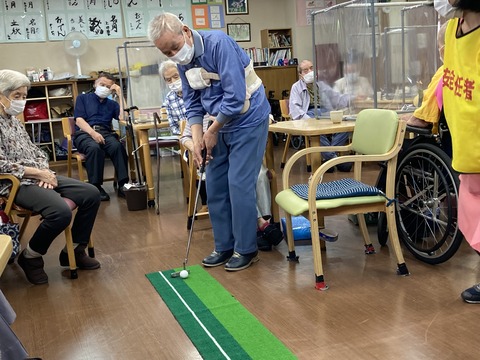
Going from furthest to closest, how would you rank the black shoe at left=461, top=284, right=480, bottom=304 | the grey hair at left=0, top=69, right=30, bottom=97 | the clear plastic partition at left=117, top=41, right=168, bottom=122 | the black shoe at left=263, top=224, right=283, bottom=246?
the clear plastic partition at left=117, top=41, right=168, bottom=122, the black shoe at left=263, top=224, right=283, bottom=246, the grey hair at left=0, top=69, right=30, bottom=97, the black shoe at left=461, top=284, right=480, bottom=304

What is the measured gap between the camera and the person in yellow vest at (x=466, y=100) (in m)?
1.84

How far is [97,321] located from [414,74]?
10.3 ft

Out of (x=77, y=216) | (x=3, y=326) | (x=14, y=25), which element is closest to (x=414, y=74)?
(x=77, y=216)

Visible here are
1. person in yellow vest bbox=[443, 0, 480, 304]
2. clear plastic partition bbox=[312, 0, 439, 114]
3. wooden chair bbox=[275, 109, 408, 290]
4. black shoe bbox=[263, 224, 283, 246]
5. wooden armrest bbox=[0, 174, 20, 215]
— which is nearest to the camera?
person in yellow vest bbox=[443, 0, 480, 304]

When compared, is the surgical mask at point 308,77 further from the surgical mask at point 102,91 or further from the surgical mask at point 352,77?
the surgical mask at point 102,91

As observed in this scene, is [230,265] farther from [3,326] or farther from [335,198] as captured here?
[3,326]

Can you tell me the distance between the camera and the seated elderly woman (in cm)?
289

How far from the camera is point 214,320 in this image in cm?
238

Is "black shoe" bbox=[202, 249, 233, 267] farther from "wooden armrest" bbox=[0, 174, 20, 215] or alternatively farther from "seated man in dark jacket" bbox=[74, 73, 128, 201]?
"seated man in dark jacket" bbox=[74, 73, 128, 201]

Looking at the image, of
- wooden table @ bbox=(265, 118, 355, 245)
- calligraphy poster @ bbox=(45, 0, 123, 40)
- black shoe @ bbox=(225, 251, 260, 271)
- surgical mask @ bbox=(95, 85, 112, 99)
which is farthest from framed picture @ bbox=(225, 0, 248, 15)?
black shoe @ bbox=(225, 251, 260, 271)

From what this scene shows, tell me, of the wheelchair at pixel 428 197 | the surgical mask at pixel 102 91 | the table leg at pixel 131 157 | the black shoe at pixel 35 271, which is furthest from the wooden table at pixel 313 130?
the surgical mask at pixel 102 91

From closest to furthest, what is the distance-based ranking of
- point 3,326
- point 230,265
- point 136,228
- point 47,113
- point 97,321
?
point 3,326
point 97,321
point 230,265
point 136,228
point 47,113

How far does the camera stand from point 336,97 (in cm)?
418

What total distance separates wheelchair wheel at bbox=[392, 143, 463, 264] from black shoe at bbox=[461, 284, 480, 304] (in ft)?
1.02
